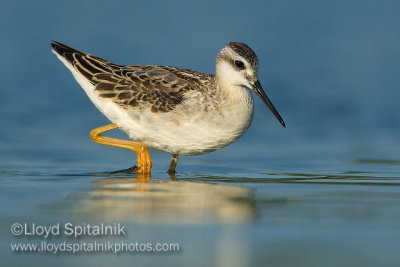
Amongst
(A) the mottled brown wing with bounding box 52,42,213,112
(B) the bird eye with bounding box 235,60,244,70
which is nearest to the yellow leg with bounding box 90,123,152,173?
(A) the mottled brown wing with bounding box 52,42,213,112

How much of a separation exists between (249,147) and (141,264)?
978 centimetres

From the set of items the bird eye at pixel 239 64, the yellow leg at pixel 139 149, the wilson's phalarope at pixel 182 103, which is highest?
the bird eye at pixel 239 64

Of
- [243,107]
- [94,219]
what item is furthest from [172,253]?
[243,107]

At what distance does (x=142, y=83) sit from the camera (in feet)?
43.4

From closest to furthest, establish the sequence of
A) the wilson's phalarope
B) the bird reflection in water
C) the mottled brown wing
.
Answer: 1. the bird reflection in water
2. the wilson's phalarope
3. the mottled brown wing

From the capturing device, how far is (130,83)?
13.4 m

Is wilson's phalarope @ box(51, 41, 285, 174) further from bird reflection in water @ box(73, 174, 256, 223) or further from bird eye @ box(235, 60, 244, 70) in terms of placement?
bird reflection in water @ box(73, 174, 256, 223)

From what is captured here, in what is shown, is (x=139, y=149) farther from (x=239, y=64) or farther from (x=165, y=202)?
(x=165, y=202)

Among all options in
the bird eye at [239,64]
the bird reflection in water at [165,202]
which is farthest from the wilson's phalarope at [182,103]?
the bird reflection in water at [165,202]

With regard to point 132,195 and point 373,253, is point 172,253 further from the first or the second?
point 132,195

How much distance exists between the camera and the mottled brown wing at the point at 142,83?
12828 millimetres

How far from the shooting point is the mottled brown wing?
42.1ft

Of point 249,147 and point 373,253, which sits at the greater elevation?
point 249,147

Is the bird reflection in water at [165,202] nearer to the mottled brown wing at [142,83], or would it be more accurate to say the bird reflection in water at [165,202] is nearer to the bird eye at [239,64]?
the mottled brown wing at [142,83]
